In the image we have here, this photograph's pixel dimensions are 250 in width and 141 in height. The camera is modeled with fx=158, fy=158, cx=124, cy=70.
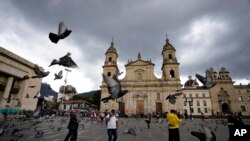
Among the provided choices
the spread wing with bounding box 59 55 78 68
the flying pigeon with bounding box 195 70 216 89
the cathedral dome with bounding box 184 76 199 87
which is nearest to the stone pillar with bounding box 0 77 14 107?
the spread wing with bounding box 59 55 78 68

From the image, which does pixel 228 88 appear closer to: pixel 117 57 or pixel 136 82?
pixel 136 82

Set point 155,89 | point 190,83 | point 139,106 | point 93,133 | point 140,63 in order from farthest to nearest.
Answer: point 190,83
point 140,63
point 155,89
point 139,106
point 93,133

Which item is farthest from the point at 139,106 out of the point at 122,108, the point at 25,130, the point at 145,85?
the point at 25,130

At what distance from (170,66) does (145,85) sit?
8.83m

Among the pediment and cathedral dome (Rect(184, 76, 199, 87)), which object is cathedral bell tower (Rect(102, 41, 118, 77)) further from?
cathedral dome (Rect(184, 76, 199, 87))

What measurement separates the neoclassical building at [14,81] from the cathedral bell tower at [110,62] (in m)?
18.4

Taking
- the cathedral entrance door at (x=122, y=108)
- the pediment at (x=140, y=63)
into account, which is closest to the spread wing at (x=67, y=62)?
the cathedral entrance door at (x=122, y=108)

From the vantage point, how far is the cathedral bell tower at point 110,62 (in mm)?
45969

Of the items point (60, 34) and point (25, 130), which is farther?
point (25, 130)

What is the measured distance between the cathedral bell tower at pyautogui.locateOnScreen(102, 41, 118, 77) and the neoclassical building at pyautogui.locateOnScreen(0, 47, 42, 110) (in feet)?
60.3

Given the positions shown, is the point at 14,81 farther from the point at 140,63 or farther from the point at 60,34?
the point at 140,63

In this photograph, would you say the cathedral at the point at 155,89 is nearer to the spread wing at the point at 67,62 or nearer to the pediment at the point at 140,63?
the pediment at the point at 140,63

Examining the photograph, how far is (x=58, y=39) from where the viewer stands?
5113 mm

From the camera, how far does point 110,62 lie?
4747 cm
